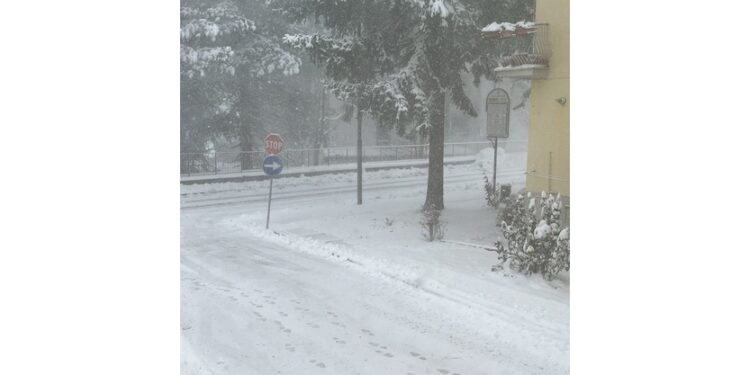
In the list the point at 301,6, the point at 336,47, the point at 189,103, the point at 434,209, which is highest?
the point at 301,6

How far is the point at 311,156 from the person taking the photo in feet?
11.9

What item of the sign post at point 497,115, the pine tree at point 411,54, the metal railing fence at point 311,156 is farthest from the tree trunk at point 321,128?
the sign post at point 497,115

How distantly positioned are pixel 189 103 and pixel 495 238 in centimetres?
184

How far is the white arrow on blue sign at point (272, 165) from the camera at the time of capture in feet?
12.1

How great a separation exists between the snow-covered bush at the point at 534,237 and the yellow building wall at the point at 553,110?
0.29 ft

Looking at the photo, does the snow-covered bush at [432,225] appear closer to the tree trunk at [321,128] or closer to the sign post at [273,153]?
the tree trunk at [321,128]

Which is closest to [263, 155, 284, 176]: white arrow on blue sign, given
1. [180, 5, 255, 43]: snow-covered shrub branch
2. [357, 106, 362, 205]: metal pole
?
[357, 106, 362, 205]: metal pole

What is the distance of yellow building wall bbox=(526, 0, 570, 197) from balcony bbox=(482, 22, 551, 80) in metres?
0.03

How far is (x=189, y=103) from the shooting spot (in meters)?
3.78

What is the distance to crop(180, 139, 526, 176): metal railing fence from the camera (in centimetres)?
327

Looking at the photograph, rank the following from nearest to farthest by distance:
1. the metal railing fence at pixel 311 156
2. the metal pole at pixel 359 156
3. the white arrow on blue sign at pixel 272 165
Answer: the metal railing fence at pixel 311 156 < the metal pole at pixel 359 156 < the white arrow on blue sign at pixel 272 165

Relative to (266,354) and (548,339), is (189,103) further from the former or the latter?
(548,339)
